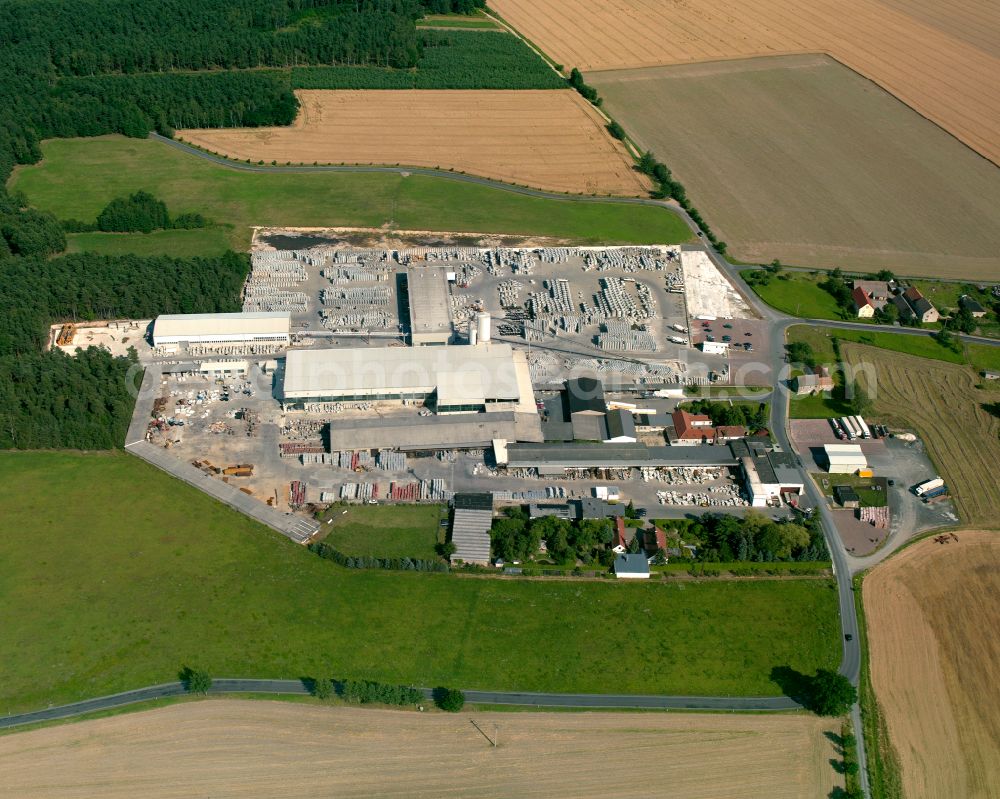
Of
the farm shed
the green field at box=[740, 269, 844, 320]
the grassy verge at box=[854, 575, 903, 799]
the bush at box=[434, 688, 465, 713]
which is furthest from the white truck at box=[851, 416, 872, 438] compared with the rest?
the bush at box=[434, 688, 465, 713]

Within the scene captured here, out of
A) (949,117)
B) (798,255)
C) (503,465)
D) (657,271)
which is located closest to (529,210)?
(657,271)

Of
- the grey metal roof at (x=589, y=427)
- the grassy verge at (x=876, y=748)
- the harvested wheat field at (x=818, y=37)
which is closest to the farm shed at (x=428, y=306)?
the grey metal roof at (x=589, y=427)

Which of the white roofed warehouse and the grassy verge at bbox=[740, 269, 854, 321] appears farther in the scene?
the grassy verge at bbox=[740, 269, 854, 321]

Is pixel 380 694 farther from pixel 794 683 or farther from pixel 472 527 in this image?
pixel 794 683

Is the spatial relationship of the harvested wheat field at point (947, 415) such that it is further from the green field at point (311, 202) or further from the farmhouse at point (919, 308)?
the green field at point (311, 202)

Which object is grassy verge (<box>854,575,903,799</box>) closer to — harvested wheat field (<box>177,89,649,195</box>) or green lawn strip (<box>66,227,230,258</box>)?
harvested wheat field (<box>177,89,649,195</box>)

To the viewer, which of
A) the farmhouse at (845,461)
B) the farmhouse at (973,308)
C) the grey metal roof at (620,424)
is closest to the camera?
the farmhouse at (845,461)

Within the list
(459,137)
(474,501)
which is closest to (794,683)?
(474,501)
